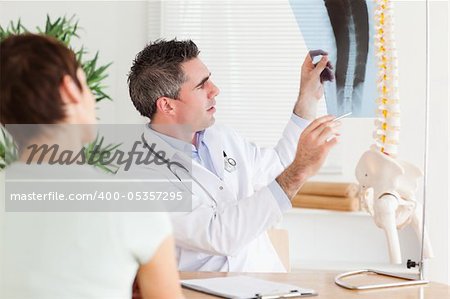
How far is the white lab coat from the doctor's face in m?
0.05

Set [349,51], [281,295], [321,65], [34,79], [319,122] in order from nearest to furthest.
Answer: [34,79] < [281,295] < [319,122] < [349,51] < [321,65]

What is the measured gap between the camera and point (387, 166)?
2.11 m

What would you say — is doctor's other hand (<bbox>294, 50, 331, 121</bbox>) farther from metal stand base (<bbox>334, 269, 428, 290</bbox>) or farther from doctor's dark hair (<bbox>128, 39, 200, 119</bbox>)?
metal stand base (<bbox>334, 269, 428, 290</bbox>)

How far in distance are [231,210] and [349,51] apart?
1.96 ft

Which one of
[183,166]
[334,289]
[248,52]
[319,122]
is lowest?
[334,289]

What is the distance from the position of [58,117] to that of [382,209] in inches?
43.0

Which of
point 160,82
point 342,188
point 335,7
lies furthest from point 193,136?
point 342,188

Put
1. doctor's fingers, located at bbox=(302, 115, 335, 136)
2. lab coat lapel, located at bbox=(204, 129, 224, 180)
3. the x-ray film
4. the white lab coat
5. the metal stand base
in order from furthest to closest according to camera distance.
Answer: lab coat lapel, located at bbox=(204, 129, 224, 180) → the white lab coat → the x-ray film → doctor's fingers, located at bbox=(302, 115, 335, 136) → the metal stand base

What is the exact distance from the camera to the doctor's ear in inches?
111

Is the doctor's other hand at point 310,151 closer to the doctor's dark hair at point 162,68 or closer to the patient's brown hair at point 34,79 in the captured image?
the doctor's dark hair at point 162,68

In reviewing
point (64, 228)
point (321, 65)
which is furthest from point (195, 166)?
point (64, 228)

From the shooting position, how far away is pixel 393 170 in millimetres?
2105

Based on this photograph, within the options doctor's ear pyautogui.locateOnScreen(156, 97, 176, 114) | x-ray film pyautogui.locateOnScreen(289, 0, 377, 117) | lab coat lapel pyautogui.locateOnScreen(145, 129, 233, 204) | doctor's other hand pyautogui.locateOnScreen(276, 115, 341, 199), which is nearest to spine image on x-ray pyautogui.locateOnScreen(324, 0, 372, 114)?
x-ray film pyautogui.locateOnScreen(289, 0, 377, 117)

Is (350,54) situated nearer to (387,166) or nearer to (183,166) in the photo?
(387,166)
